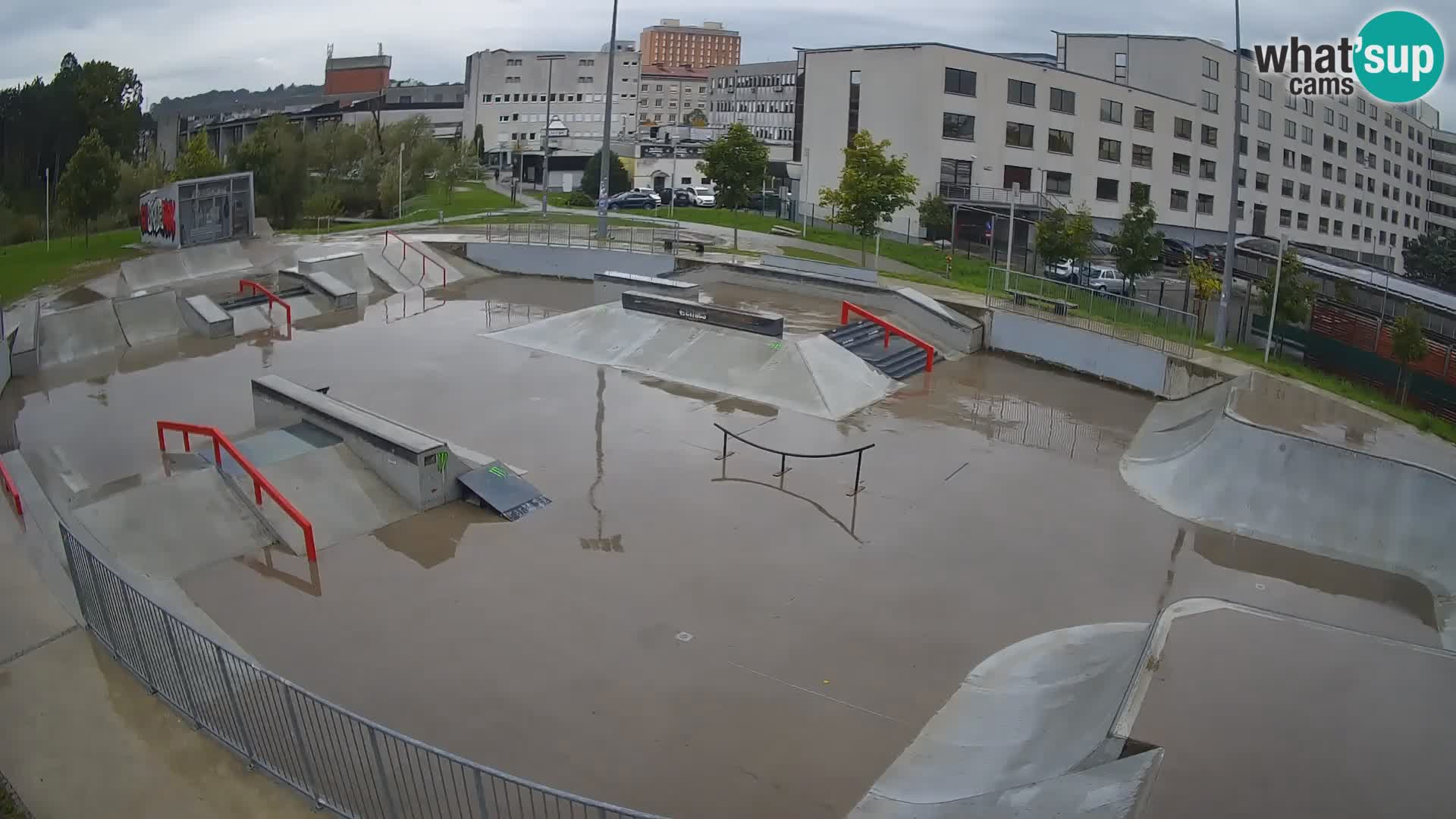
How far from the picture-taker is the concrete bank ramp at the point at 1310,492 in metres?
13.8

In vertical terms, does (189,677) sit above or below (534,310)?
below

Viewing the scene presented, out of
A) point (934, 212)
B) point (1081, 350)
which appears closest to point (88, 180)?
point (934, 212)

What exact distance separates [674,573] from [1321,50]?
39.4 m

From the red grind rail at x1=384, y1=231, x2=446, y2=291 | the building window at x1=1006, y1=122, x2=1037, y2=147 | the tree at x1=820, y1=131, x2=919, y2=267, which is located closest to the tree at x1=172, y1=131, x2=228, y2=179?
the red grind rail at x1=384, y1=231, x2=446, y2=291

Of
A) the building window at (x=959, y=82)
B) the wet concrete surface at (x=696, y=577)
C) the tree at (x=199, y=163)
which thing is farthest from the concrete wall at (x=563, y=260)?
the building window at (x=959, y=82)

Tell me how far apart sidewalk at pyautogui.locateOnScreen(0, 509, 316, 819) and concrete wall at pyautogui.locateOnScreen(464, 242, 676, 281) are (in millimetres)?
26233

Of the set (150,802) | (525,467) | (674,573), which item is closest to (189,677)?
(150,802)

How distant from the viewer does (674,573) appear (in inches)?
513

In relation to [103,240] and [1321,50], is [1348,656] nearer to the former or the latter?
[1321,50]

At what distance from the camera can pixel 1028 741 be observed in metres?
9.04

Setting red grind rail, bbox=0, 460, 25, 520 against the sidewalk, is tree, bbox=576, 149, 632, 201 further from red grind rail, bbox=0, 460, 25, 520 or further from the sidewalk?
the sidewalk

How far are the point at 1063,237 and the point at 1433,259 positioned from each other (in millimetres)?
50473

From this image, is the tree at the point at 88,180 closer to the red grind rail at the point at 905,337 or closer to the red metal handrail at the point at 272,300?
the red metal handrail at the point at 272,300

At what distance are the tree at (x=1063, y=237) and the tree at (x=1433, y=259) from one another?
140ft
